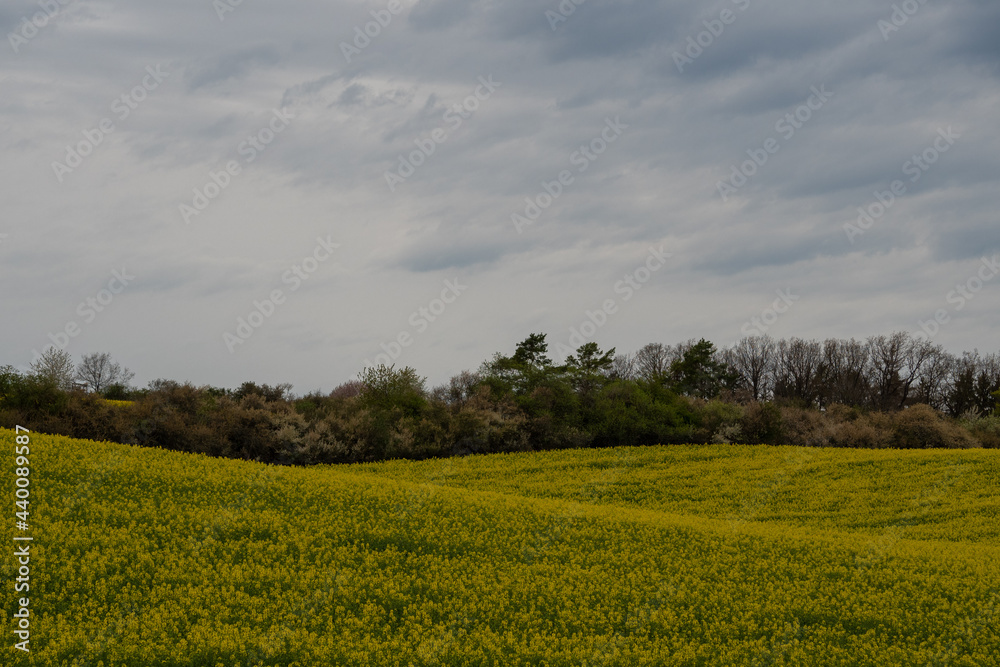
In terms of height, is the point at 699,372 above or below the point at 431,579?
above

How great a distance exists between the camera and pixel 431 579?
15.1 metres

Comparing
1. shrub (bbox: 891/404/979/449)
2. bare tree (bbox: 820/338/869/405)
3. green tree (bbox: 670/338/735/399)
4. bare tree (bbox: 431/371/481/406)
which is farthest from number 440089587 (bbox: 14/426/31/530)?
bare tree (bbox: 820/338/869/405)

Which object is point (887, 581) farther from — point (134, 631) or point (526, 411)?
point (526, 411)

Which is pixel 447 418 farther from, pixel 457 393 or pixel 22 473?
pixel 22 473

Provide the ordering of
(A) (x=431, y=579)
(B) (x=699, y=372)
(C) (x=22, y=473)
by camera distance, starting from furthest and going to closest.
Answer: (B) (x=699, y=372)
(C) (x=22, y=473)
(A) (x=431, y=579)

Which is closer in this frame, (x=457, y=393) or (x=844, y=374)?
(x=457, y=393)

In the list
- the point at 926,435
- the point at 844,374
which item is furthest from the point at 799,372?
the point at 926,435

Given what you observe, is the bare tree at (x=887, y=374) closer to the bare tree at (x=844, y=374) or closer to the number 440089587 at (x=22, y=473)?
the bare tree at (x=844, y=374)

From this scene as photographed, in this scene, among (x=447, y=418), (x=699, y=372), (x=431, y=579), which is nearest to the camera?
(x=431, y=579)

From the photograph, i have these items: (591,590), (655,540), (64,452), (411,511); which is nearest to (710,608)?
(591,590)

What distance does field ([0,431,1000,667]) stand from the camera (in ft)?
40.7

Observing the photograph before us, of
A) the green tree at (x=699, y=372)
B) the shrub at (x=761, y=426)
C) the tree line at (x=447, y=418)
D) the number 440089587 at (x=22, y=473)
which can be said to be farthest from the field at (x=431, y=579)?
the green tree at (x=699, y=372)

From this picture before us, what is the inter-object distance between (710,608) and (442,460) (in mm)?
24046

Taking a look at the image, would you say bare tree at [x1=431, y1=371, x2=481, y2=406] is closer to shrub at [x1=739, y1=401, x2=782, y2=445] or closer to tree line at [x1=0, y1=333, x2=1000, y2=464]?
tree line at [x1=0, y1=333, x2=1000, y2=464]
